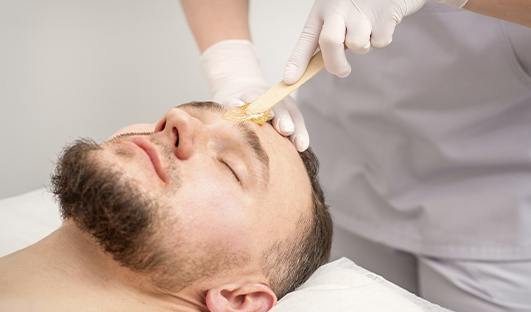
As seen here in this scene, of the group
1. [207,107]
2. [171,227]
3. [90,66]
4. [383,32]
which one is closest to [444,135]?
[383,32]

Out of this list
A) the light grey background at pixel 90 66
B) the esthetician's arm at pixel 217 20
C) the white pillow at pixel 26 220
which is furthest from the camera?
the light grey background at pixel 90 66

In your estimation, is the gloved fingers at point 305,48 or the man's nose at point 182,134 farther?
the gloved fingers at point 305,48

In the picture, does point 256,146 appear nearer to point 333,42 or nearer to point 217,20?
point 333,42

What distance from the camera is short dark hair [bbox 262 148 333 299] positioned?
1.10m

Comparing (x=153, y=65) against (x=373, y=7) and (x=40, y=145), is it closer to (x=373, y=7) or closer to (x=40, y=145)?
(x=40, y=145)

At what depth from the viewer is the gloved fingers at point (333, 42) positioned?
113cm

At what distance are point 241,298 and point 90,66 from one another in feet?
4.98

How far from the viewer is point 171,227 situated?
3.12 ft

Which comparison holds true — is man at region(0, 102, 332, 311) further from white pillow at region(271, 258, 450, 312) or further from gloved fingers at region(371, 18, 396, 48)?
gloved fingers at region(371, 18, 396, 48)

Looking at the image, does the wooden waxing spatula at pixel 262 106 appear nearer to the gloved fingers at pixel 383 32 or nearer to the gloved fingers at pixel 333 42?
the gloved fingers at pixel 333 42

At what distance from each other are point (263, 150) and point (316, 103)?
0.61 m

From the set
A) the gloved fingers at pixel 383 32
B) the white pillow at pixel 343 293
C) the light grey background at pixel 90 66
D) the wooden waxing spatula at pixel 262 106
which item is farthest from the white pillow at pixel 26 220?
the gloved fingers at pixel 383 32

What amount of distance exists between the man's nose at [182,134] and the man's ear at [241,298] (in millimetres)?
334

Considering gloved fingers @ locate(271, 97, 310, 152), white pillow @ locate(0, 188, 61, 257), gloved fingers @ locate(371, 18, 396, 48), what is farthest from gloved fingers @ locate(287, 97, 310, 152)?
white pillow @ locate(0, 188, 61, 257)
